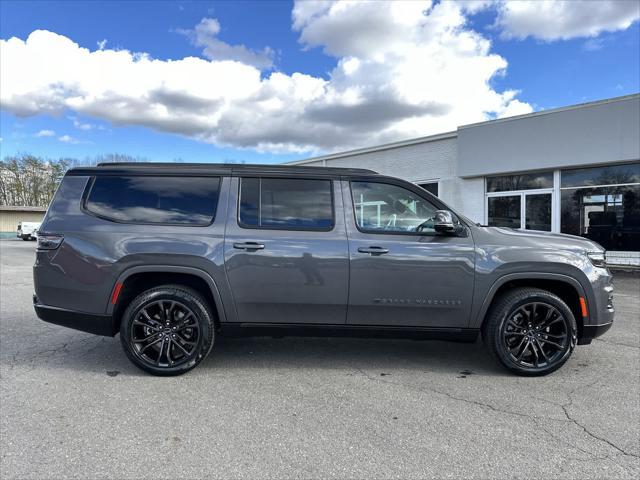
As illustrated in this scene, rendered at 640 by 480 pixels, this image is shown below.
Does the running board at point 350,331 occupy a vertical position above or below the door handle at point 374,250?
below

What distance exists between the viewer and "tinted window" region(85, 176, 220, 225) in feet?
13.7

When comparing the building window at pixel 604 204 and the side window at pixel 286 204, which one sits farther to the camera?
the building window at pixel 604 204

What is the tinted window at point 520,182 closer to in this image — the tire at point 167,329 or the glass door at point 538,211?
the glass door at point 538,211

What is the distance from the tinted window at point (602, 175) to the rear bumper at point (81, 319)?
1320 centimetres

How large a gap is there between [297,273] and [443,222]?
1.41 metres

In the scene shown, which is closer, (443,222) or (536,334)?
(443,222)

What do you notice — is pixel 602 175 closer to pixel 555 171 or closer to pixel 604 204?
pixel 604 204

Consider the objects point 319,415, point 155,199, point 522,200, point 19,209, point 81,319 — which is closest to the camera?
point 319,415

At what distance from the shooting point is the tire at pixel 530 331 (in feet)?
13.3

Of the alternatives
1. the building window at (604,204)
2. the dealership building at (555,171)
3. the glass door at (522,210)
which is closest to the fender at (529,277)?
the glass door at (522,210)

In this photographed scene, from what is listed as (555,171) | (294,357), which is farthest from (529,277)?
(555,171)

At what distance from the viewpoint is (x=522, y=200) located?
14.0m

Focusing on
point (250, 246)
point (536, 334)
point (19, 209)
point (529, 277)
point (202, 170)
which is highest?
point (19, 209)

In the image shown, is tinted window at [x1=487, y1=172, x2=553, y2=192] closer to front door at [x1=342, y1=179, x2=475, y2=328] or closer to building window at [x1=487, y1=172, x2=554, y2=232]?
building window at [x1=487, y1=172, x2=554, y2=232]
